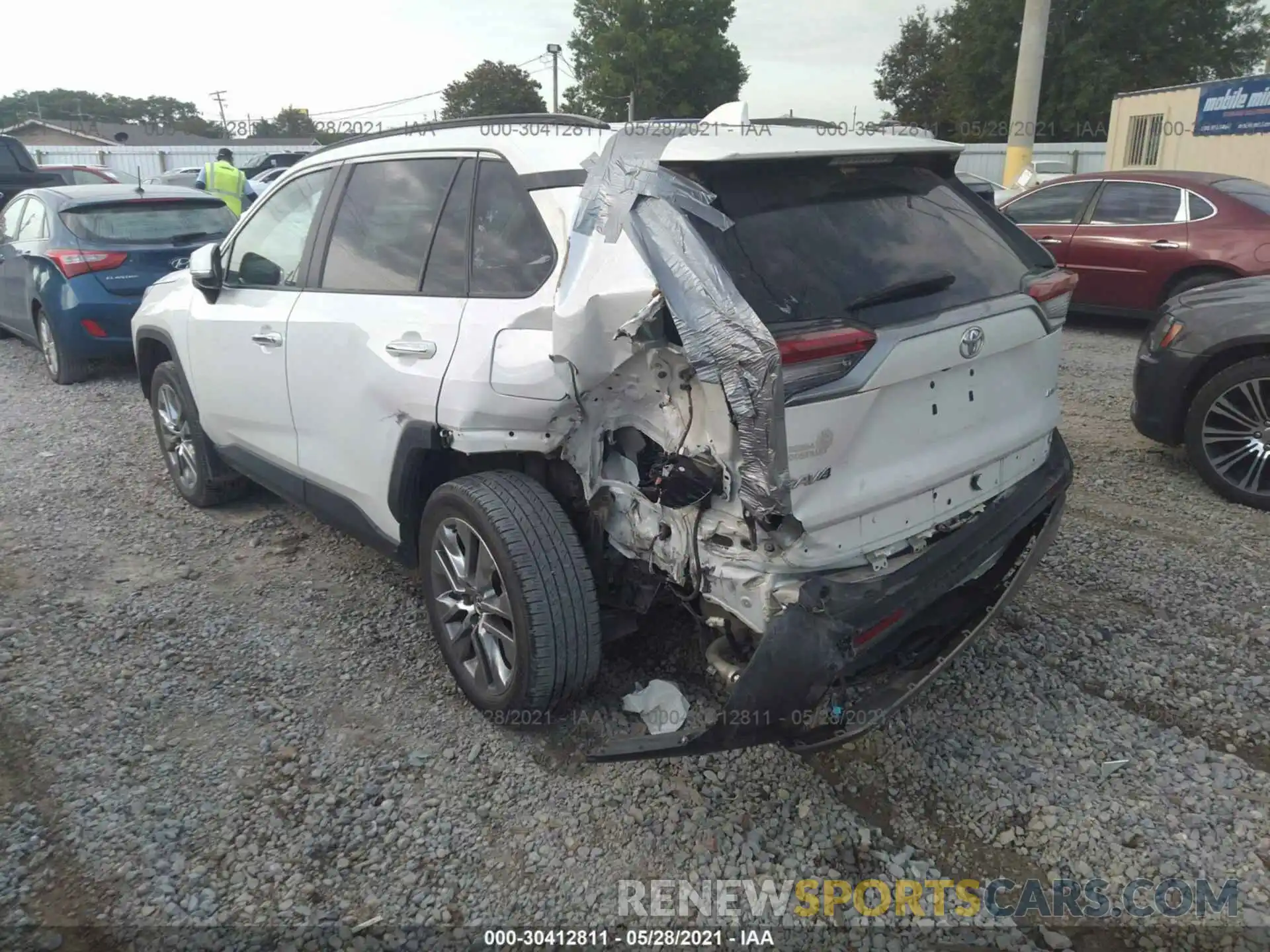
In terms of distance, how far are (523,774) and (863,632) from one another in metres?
1.19

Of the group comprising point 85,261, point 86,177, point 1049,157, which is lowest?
point 85,261

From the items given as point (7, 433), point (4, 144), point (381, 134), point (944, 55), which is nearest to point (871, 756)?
point (381, 134)

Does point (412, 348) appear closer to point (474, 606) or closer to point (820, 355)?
point (474, 606)

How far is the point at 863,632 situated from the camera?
2.38 metres

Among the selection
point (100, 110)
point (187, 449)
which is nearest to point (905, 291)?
point (187, 449)

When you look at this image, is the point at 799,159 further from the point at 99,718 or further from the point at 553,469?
the point at 99,718

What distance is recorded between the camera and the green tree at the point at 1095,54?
116 feet

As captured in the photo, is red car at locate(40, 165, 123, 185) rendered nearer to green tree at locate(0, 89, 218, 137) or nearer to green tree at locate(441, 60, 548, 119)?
green tree at locate(441, 60, 548, 119)

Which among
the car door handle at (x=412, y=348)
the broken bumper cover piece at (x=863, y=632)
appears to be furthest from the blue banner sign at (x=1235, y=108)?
the car door handle at (x=412, y=348)

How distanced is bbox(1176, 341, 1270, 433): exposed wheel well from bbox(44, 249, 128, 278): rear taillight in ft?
25.0

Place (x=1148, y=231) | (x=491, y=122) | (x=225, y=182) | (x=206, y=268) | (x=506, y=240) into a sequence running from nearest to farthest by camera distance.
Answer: (x=506, y=240) → (x=491, y=122) → (x=206, y=268) → (x=1148, y=231) → (x=225, y=182)

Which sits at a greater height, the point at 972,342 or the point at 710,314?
the point at 710,314

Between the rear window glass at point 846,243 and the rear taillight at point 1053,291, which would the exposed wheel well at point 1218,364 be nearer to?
the rear taillight at point 1053,291

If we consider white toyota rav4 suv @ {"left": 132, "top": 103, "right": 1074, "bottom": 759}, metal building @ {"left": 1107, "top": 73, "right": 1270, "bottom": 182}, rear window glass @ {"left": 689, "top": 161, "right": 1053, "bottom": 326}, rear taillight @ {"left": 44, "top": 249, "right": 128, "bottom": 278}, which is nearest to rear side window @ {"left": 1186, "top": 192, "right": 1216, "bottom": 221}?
white toyota rav4 suv @ {"left": 132, "top": 103, "right": 1074, "bottom": 759}
